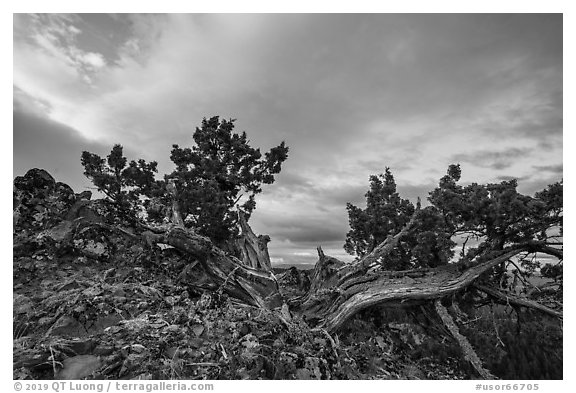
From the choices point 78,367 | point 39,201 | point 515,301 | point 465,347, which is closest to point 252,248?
point 78,367

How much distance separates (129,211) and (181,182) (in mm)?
2544

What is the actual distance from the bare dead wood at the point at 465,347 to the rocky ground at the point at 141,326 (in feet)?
3.01

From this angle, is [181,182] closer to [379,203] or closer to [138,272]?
[138,272]

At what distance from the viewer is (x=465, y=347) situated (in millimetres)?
6512

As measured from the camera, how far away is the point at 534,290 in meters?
8.13

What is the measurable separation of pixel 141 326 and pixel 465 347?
720 cm

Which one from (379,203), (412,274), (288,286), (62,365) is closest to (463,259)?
(412,274)

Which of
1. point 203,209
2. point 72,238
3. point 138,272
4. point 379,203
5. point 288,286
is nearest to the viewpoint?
point 138,272

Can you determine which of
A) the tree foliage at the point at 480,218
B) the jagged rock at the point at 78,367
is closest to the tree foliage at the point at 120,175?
the jagged rock at the point at 78,367

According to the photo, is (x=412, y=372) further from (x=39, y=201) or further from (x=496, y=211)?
(x=39, y=201)

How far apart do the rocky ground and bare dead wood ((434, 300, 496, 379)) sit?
917 millimetres

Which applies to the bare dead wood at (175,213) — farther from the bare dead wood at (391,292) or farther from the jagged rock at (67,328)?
the bare dead wood at (391,292)

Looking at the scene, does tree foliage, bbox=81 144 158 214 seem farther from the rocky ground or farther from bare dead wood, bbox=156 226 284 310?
bare dead wood, bbox=156 226 284 310
